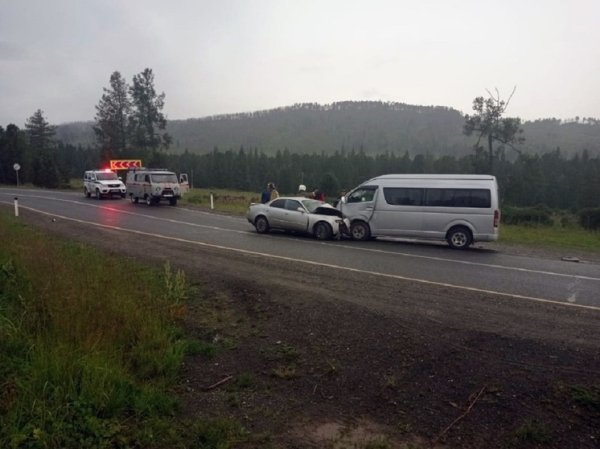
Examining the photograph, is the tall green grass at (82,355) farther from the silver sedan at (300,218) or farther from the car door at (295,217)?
the car door at (295,217)

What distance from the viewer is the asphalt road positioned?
9.59m

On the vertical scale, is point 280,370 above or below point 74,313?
below

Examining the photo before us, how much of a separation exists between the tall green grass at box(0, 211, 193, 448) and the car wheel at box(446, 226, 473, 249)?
33.4 ft

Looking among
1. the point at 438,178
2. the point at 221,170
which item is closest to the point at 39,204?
the point at 438,178

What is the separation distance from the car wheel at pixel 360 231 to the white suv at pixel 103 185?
80.5 ft

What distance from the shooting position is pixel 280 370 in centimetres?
566

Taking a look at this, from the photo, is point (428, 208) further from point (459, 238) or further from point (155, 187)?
point (155, 187)

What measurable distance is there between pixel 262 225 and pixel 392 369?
12.8 m

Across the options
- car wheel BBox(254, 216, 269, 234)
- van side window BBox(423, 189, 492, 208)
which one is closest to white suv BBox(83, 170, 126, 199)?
car wheel BBox(254, 216, 269, 234)

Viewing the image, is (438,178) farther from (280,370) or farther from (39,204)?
(39,204)

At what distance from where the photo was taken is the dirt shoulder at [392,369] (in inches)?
173

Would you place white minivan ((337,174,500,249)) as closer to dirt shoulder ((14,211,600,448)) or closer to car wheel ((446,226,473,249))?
car wheel ((446,226,473,249))

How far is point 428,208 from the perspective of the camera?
630 inches

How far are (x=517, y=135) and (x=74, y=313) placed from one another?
3721cm
